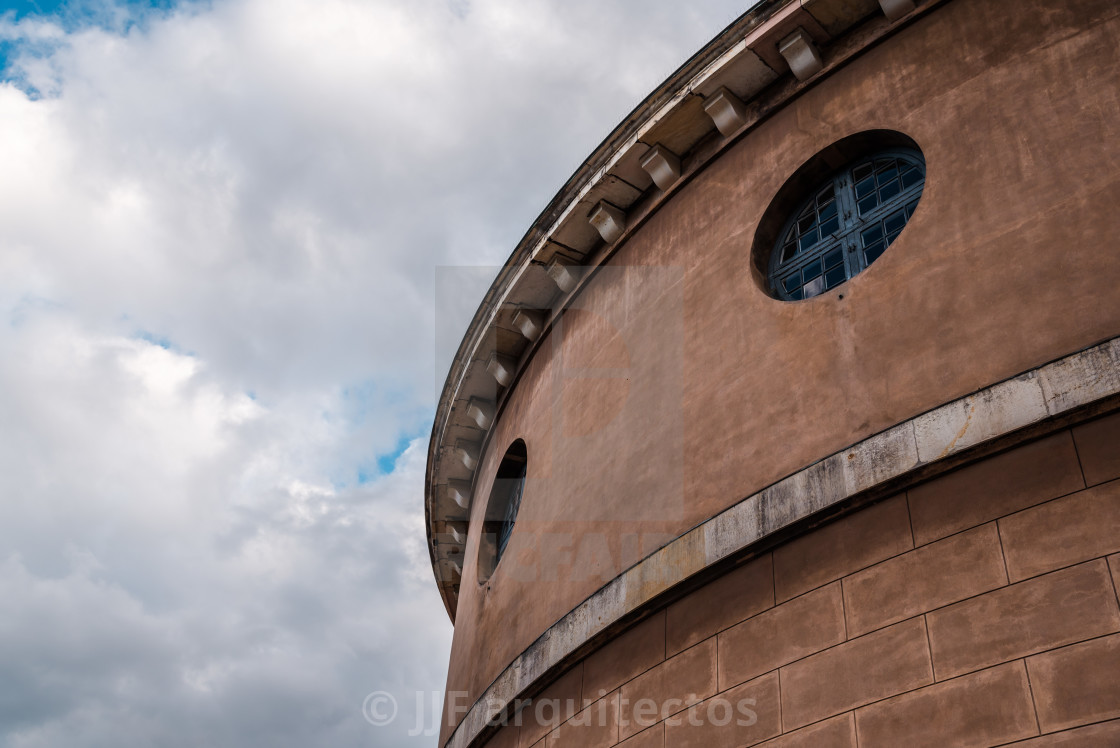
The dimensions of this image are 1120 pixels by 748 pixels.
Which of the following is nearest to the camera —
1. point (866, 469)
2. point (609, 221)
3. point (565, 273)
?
point (866, 469)

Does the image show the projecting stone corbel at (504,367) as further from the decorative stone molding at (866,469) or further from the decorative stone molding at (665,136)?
the decorative stone molding at (866,469)

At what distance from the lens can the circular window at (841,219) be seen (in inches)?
323

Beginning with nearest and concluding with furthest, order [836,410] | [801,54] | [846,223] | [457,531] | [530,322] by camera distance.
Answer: [836,410] < [846,223] < [801,54] < [530,322] < [457,531]

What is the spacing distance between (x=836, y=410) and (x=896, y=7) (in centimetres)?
403

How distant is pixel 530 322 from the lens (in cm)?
1279

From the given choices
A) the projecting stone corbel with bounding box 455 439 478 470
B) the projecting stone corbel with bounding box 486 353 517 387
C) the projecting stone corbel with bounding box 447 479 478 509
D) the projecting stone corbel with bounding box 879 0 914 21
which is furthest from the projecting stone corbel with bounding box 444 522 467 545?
the projecting stone corbel with bounding box 879 0 914 21

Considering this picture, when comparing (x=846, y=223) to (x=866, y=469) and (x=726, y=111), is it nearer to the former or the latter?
(x=726, y=111)

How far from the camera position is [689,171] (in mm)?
10625

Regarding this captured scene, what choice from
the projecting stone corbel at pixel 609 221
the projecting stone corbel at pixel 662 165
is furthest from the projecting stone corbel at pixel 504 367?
the projecting stone corbel at pixel 662 165

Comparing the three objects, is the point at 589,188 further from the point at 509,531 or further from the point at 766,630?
the point at 766,630

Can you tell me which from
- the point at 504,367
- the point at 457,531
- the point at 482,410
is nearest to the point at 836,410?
the point at 504,367

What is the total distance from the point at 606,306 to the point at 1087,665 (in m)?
6.75

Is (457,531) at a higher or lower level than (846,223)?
higher

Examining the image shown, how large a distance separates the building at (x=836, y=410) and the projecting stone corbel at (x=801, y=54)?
3cm
